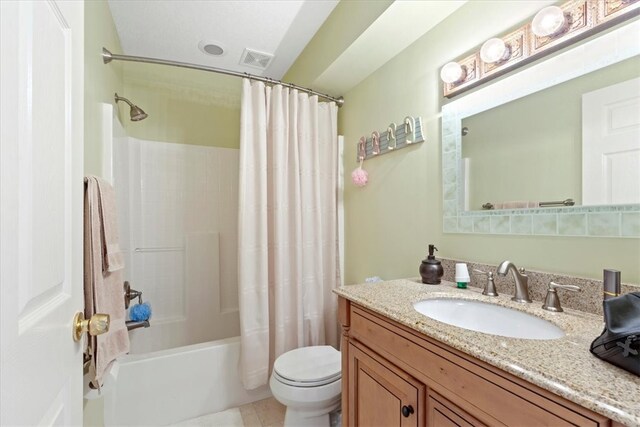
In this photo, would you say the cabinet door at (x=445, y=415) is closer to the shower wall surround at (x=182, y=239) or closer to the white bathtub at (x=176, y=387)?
the white bathtub at (x=176, y=387)

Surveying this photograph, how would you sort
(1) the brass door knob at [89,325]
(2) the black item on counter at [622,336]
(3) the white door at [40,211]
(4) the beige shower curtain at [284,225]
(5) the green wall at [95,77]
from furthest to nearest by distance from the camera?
(4) the beige shower curtain at [284,225] < (5) the green wall at [95,77] < (1) the brass door knob at [89,325] < (2) the black item on counter at [622,336] < (3) the white door at [40,211]

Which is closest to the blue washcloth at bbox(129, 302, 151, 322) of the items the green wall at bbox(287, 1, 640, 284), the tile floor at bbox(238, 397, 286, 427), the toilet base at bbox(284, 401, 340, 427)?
the tile floor at bbox(238, 397, 286, 427)

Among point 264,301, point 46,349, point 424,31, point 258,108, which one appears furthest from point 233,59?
point 46,349

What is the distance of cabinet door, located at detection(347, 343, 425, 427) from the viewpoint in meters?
0.85

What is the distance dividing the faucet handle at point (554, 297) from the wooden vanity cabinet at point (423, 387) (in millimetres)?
442

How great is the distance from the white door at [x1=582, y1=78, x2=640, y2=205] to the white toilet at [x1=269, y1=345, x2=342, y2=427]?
→ 4.22 ft

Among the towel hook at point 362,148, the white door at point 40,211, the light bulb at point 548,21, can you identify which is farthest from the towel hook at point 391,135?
the white door at point 40,211

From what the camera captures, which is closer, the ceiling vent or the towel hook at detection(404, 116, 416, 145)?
the towel hook at detection(404, 116, 416, 145)

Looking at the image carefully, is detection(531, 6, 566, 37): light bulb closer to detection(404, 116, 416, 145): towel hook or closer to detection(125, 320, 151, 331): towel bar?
detection(404, 116, 416, 145): towel hook

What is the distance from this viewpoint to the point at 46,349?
515mm

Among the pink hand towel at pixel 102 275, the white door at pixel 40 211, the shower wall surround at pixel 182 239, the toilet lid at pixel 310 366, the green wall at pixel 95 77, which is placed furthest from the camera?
A: the shower wall surround at pixel 182 239

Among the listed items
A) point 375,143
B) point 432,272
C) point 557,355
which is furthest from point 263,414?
point 375,143

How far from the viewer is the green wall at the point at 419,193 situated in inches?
38.4

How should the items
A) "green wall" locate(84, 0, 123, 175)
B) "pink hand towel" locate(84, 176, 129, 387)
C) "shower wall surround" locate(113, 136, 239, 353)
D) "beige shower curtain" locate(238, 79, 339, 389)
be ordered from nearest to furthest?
"pink hand towel" locate(84, 176, 129, 387)
"green wall" locate(84, 0, 123, 175)
"beige shower curtain" locate(238, 79, 339, 389)
"shower wall surround" locate(113, 136, 239, 353)
